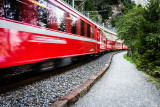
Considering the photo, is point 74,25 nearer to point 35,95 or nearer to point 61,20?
point 61,20

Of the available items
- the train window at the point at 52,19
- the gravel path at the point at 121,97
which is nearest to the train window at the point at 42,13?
the train window at the point at 52,19

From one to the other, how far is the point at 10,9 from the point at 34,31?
852 mm

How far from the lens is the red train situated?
122 inches

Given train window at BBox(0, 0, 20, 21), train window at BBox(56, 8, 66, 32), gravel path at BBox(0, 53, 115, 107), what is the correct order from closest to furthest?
gravel path at BBox(0, 53, 115, 107) → train window at BBox(0, 0, 20, 21) → train window at BBox(56, 8, 66, 32)

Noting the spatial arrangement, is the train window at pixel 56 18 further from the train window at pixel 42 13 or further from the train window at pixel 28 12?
the train window at pixel 28 12

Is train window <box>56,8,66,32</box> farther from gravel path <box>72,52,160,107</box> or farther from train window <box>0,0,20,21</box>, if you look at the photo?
gravel path <box>72,52,160,107</box>

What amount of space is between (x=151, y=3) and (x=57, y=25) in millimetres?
3906

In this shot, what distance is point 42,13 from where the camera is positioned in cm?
430

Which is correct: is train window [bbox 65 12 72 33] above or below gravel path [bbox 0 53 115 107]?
above

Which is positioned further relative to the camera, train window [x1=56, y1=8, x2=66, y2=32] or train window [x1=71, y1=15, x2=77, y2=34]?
train window [x1=71, y1=15, x2=77, y2=34]

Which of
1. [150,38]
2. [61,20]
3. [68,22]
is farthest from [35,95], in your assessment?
[150,38]

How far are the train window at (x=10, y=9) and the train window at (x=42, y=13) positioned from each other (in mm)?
791

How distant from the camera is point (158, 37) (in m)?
4.79

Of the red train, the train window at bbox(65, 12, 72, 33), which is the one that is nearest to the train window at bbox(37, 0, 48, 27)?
the red train
